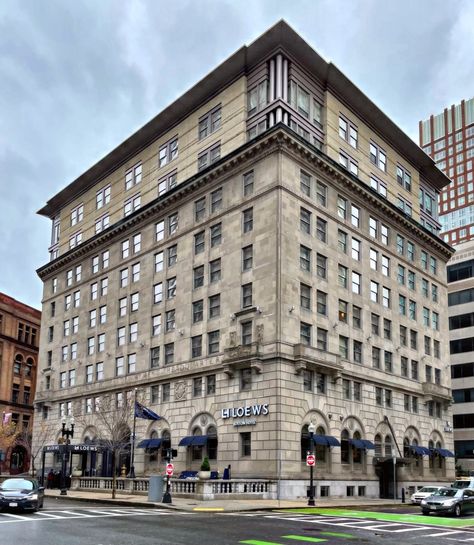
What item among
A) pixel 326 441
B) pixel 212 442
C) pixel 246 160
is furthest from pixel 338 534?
pixel 246 160

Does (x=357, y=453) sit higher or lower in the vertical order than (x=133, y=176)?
lower

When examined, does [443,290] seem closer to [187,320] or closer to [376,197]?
[376,197]

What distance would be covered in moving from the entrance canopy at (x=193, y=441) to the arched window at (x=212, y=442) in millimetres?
429

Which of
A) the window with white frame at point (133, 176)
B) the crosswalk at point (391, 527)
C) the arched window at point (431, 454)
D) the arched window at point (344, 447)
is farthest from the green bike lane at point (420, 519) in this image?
the window with white frame at point (133, 176)

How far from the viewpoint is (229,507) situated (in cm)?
3388

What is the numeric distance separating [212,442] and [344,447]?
34.4 feet

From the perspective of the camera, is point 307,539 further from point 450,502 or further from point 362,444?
point 362,444

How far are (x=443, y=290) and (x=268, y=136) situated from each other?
30745 millimetres

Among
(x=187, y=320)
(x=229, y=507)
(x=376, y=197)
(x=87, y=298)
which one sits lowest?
(x=229, y=507)

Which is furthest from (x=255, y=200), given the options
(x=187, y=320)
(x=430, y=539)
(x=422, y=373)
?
(x=430, y=539)

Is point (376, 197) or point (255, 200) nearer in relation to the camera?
point (255, 200)

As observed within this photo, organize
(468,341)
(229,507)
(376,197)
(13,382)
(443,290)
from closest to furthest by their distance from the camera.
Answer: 1. (229,507)
2. (376,197)
3. (443,290)
4. (468,341)
5. (13,382)

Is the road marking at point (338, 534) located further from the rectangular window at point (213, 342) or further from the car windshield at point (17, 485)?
the rectangular window at point (213, 342)

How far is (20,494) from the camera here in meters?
28.1
